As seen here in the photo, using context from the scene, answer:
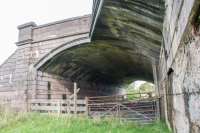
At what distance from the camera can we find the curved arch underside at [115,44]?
5184 millimetres

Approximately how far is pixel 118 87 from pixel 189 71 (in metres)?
22.1

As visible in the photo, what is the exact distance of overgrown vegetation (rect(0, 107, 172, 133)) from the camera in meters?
7.74

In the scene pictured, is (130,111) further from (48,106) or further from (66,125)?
(48,106)

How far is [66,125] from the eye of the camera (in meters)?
8.93

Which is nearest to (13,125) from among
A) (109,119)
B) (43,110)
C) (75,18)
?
A: (43,110)

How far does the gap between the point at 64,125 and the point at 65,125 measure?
5 centimetres

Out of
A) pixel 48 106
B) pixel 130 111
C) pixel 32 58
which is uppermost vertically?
pixel 32 58

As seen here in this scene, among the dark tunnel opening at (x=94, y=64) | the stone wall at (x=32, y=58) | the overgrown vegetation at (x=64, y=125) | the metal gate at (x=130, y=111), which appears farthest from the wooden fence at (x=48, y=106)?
the dark tunnel opening at (x=94, y=64)

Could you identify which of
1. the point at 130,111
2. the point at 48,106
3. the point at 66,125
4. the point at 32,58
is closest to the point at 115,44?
the point at 130,111

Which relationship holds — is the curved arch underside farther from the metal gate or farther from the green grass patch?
the green grass patch

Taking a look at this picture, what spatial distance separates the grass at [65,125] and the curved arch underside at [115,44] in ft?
7.85

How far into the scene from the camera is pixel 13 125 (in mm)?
10047

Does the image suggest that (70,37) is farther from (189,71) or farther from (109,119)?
(189,71)

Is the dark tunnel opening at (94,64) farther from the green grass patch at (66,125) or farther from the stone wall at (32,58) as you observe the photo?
the green grass patch at (66,125)
